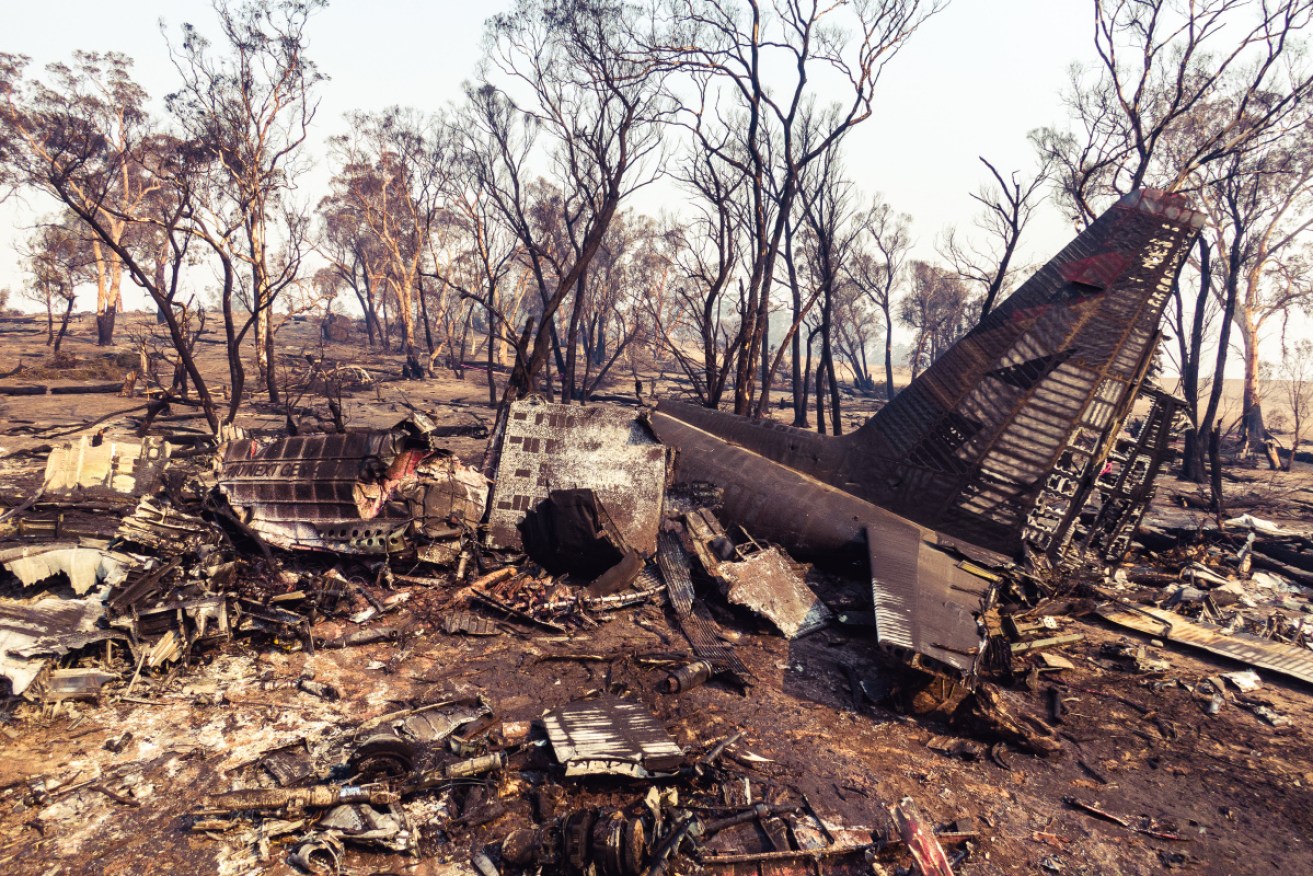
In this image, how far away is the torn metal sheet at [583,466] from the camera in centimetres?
Answer: 1060

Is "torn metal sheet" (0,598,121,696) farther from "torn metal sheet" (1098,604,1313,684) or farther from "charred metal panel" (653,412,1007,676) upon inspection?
"torn metal sheet" (1098,604,1313,684)

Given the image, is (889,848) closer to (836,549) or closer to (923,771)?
(923,771)

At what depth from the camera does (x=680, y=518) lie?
10625mm

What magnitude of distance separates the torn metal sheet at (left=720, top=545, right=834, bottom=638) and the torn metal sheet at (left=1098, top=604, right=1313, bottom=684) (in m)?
4.89

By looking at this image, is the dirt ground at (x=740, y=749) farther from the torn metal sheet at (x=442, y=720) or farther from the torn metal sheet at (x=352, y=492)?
the torn metal sheet at (x=352, y=492)

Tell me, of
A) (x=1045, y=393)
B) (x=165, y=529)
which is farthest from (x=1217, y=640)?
(x=165, y=529)

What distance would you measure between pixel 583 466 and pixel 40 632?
6791mm

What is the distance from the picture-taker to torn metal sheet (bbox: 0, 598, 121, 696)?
5.94 metres

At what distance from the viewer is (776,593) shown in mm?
9367

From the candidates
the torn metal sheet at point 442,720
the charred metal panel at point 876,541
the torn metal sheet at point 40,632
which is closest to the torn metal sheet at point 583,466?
the charred metal panel at point 876,541

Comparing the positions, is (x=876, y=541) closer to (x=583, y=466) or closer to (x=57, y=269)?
(x=583, y=466)

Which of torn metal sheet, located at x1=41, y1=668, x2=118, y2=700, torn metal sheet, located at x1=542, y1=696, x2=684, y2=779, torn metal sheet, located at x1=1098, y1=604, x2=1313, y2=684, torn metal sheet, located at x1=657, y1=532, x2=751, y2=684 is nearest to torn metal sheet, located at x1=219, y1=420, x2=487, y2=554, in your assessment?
torn metal sheet, located at x1=657, y1=532, x2=751, y2=684

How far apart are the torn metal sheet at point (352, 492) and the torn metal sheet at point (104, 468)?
126 centimetres

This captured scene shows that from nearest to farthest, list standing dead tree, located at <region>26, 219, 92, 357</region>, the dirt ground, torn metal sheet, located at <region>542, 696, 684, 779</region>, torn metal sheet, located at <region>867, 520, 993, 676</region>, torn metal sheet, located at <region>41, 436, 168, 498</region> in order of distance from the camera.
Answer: the dirt ground → torn metal sheet, located at <region>542, 696, 684, 779</region> → torn metal sheet, located at <region>867, 520, 993, 676</region> → torn metal sheet, located at <region>41, 436, 168, 498</region> → standing dead tree, located at <region>26, 219, 92, 357</region>
